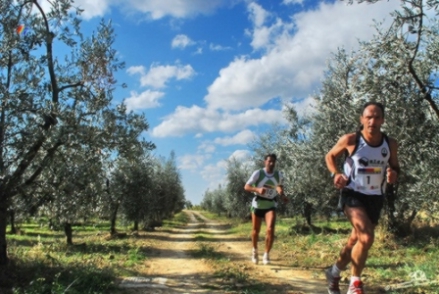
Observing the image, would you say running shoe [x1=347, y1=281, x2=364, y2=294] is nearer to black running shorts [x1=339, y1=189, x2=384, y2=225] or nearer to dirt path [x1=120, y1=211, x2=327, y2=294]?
black running shorts [x1=339, y1=189, x2=384, y2=225]

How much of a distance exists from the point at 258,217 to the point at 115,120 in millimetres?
4331

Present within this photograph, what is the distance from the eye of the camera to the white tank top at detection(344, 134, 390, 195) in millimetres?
5012

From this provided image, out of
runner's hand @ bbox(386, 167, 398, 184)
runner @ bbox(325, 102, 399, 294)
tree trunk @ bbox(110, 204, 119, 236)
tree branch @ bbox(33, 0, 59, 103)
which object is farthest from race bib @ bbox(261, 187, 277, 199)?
tree trunk @ bbox(110, 204, 119, 236)

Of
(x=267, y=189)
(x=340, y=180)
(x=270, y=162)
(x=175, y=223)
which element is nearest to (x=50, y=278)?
(x=267, y=189)

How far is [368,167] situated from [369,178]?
0.15 meters

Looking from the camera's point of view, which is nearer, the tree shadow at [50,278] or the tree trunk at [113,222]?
the tree shadow at [50,278]

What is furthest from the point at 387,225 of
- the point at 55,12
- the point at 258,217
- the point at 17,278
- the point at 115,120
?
the point at 55,12

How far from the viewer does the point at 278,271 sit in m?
8.63

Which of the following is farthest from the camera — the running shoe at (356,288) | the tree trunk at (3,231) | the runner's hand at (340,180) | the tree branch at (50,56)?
the tree branch at (50,56)

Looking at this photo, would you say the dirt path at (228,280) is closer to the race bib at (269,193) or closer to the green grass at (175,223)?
the race bib at (269,193)

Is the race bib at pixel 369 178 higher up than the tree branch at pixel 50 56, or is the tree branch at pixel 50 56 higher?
the tree branch at pixel 50 56

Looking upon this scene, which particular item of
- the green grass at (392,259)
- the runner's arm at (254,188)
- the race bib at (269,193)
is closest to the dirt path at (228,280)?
the green grass at (392,259)

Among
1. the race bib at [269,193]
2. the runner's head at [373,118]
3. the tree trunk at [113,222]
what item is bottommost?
the tree trunk at [113,222]

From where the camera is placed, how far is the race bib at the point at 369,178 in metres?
5.02
